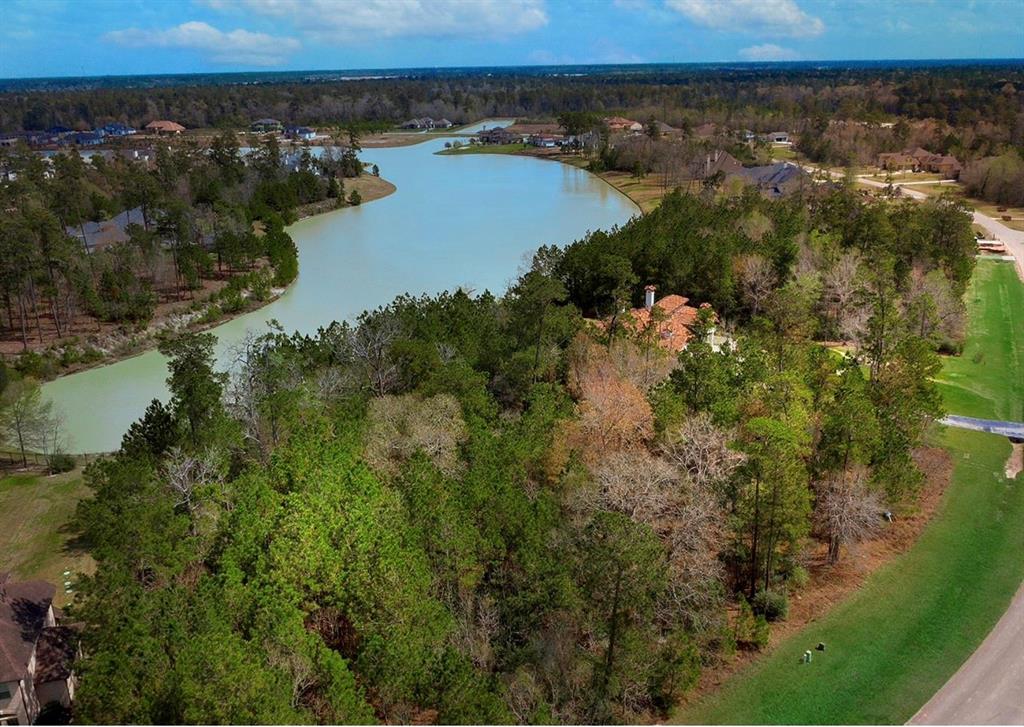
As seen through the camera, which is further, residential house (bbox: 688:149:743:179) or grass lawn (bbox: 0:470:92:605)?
residential house (bbox: 688:149:743:179)

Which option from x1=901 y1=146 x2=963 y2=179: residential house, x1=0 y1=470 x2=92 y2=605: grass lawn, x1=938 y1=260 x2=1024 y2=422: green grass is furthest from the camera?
x1=901 y1=146 x2=963 y2=179: residential house

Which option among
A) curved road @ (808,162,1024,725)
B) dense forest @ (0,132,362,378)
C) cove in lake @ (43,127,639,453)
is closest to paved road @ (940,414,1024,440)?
curved road @ (808,162,1024,725)

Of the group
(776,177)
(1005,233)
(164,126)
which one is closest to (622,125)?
(776,177)

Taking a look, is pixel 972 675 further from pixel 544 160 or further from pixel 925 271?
pixel 544 160

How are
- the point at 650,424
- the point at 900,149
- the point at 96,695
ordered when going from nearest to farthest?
1. the point at 96,695
2. the point at 650,424
3. the point at 900,149

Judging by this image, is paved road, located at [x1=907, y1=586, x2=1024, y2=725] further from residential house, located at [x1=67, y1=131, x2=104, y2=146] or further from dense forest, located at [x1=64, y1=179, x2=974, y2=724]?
residential house, located at [x1=67, y1=131, x2=104, y2=146]

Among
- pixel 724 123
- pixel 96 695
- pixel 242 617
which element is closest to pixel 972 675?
pixel 242 617
